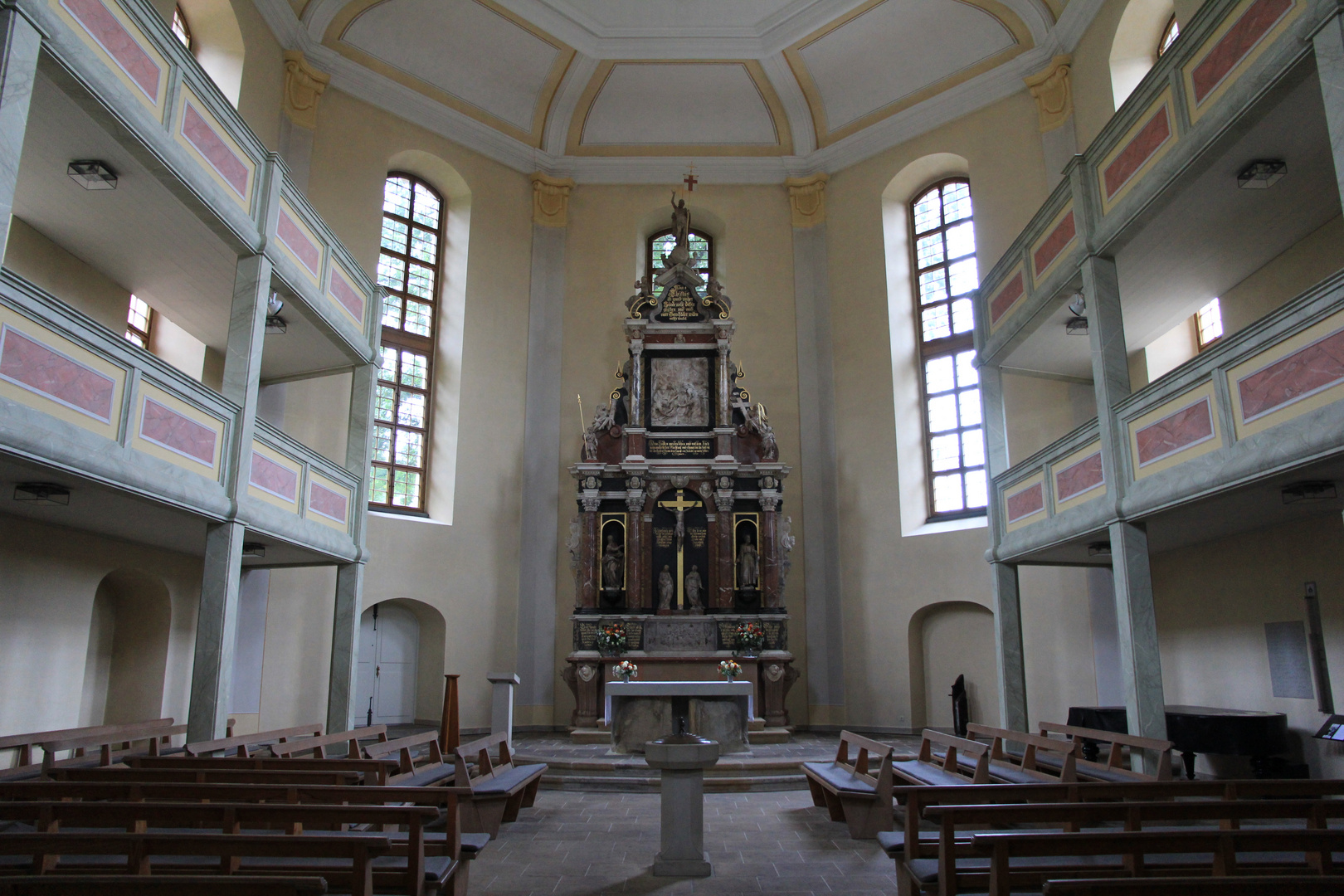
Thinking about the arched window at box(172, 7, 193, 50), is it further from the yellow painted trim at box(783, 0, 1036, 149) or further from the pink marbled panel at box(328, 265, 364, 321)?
the yellow painted trim at box(783, 0, 1036, 149)

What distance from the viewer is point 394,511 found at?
15.7 metres

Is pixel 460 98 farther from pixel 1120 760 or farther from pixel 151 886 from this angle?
pixel 151 886

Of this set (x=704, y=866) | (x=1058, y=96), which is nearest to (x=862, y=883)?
(x=704, y=866)

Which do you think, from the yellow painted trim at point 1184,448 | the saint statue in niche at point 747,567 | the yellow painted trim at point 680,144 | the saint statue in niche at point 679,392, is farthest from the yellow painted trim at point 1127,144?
the yellow painted trim at point 680,144

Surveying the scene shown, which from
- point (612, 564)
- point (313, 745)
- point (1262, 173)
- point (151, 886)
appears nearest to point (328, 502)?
point (313, 745)

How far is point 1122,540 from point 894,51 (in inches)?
451

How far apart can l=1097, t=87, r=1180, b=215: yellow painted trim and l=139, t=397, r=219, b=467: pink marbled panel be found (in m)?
9.05

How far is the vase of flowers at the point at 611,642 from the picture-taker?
14719 mm

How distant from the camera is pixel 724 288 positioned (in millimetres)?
18125

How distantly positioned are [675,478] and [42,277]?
950 centimetres

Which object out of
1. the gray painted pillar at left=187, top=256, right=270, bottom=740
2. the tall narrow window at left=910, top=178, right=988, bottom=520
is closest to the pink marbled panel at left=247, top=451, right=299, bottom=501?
the gray painted pillar at left=187, top=256, right=270, bottom=740

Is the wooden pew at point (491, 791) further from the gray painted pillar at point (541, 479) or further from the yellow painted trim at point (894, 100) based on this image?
the yellow painted trim at point (894, 100)

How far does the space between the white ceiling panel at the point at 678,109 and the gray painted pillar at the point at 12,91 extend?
42.9 feet

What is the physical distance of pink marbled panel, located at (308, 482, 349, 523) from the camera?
11141 millimetres
